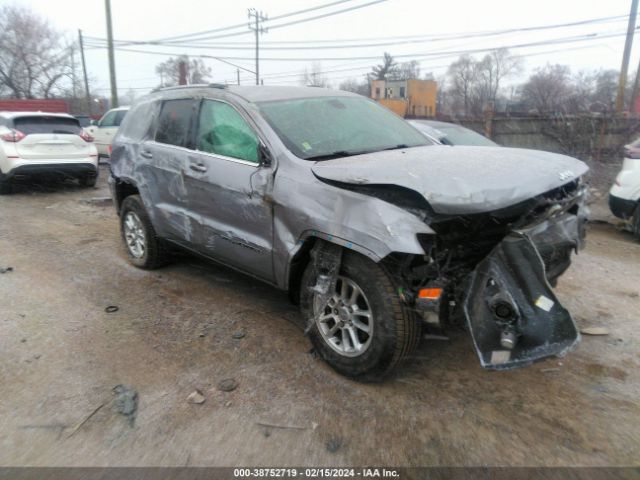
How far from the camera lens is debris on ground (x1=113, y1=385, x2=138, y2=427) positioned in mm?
2855

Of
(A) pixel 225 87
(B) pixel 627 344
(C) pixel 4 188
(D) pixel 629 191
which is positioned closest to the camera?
(B) pixel 627 344

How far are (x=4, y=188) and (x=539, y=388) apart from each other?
10501 mm

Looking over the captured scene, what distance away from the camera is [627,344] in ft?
11.8

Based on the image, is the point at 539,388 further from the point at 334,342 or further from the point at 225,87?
the point at 225,87

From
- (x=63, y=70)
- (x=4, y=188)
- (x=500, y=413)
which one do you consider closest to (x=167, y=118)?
(x=500, y=413)

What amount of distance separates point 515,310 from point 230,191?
7.15 ft

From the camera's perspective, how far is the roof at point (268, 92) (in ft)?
12.6

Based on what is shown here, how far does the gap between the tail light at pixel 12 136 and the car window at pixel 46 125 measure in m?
0.09

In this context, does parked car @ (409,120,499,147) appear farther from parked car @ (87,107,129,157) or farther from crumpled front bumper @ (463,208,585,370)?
parked car @ (87,107,129,157)

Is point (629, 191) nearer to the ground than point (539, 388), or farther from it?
farther from it

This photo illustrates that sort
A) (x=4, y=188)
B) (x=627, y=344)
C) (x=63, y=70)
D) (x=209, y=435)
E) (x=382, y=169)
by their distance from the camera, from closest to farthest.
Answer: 1. (x=209, y=435)
2. (x=382, y=169)
3. (x=627, y=344)
4. (x=4, y=188)
5. (x=63, y=70)

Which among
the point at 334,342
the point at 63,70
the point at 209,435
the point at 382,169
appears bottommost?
the point at 209,435

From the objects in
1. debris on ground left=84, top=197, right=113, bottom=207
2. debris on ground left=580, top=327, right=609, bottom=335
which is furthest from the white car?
debris on ground left=580, top=327, right=609, bottom=335

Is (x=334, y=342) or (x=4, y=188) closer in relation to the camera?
(x=334, y=342)
